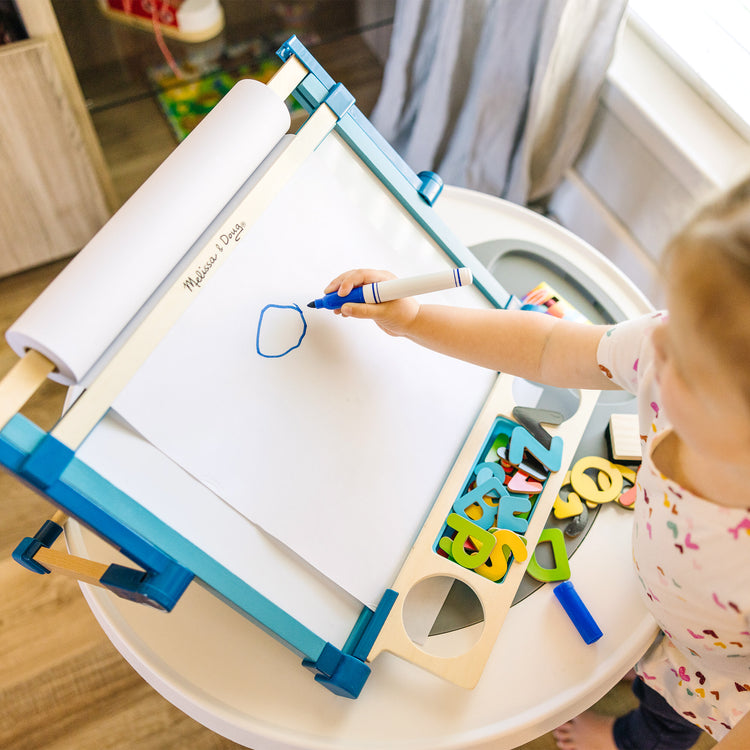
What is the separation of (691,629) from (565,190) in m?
1.00

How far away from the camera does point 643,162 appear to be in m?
1.21

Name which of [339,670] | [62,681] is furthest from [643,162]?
[62,681]

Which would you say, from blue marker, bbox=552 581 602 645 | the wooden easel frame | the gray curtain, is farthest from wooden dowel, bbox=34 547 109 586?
the gray curtain

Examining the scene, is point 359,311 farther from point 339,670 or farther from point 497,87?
point 497,87

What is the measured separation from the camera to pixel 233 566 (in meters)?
0.57

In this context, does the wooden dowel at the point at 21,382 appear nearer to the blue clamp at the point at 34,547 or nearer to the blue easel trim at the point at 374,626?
the blue clamp at the point at 34,547

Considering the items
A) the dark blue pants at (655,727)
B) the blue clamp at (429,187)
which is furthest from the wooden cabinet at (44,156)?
the dark blue pants at (655,727)

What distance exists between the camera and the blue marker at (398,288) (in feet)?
1.85

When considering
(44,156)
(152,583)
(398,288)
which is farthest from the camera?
(44,156)

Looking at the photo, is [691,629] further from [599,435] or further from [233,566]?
[233,566]

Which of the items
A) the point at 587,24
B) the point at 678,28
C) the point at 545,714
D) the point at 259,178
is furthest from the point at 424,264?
the point at 678,28

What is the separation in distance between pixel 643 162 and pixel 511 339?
0.70 metres

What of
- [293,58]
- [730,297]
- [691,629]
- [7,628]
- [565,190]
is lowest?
[7,628]

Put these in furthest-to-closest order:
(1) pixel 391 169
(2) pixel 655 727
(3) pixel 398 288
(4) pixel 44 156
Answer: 1. (4) pixel 44 156
2. (2) pixel 655 727
3. (1) pixel 391 169
4. (3) pixel 398 288
